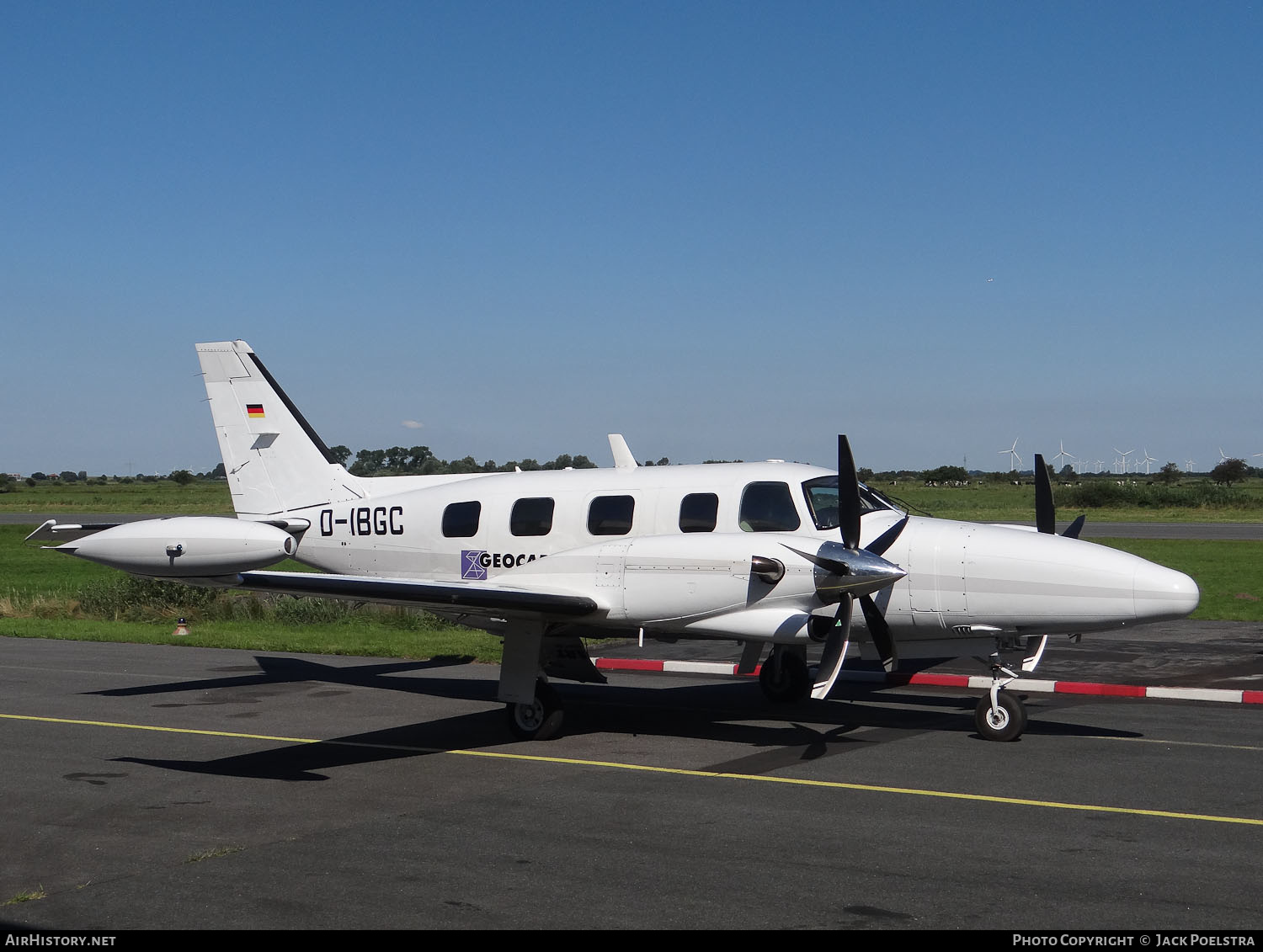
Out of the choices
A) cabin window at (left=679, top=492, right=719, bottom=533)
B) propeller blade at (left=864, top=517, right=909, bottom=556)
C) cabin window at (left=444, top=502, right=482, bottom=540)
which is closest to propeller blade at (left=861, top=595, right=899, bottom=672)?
propeller blade at (left=864, top=517, right=909, bottom=556)

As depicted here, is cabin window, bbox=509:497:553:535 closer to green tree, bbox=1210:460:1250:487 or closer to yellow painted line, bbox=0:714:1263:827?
yellow painted line, bbox=0:714:1263:827

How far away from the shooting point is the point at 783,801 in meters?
9.52

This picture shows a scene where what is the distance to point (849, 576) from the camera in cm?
1107

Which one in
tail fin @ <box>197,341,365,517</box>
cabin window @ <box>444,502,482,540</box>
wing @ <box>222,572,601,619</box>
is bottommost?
wing @ <box>222,572,601,619</box>

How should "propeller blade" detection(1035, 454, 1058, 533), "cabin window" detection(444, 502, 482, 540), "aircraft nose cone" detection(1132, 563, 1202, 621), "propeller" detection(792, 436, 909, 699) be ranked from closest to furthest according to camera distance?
"aircraft nose cone" detection(1132, 563, 1202, 621) < "propeller" detection(792, 436, 909, 699) < "propeller blade" detection(1035, 454, 1058, 533) < "cabin window" detection(444, 502, 482, 540)

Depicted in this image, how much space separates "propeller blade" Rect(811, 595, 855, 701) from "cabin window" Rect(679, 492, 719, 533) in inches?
66.3

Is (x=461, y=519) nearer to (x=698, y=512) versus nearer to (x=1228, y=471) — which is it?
(x=698, y=512)

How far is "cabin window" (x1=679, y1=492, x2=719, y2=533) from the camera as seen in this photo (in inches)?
487

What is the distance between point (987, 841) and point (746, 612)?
376 centimetres

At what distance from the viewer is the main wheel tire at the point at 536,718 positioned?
40.9ft

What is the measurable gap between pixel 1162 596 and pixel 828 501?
128 inches

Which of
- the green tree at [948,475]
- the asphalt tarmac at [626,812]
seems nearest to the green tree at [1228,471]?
the green tree at [948,475]

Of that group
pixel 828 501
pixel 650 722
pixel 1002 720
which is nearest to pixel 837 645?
pixel 828 501
